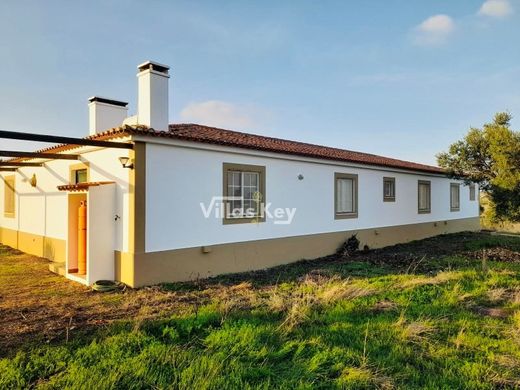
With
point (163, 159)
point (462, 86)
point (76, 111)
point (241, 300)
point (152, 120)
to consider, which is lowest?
point (241, 300)

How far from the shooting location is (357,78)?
1452 cm

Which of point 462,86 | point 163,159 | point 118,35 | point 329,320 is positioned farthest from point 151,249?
point 462,86

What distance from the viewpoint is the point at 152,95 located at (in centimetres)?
811

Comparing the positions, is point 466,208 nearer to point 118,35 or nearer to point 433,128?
point 433,128

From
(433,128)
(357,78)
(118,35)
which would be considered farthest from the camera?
(433,128)

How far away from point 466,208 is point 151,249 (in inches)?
821

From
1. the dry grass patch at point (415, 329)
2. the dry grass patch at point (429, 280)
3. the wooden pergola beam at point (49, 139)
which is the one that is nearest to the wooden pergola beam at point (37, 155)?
the wooden pergola beam at point (49, 139)

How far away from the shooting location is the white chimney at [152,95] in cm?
807

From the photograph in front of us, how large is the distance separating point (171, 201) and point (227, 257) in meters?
2.24

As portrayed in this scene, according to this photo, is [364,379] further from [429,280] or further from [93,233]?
[93,233]

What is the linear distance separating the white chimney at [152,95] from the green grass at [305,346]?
4319 millimetres

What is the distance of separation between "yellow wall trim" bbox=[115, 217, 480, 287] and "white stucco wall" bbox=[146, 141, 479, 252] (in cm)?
21

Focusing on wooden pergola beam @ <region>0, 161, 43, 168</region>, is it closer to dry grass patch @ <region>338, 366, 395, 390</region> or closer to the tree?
dry grass patch @ <region>338, 366, 395, 390</region>

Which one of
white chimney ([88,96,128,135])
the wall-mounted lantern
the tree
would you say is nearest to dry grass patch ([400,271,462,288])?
the wall-mounted lantern
